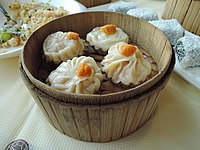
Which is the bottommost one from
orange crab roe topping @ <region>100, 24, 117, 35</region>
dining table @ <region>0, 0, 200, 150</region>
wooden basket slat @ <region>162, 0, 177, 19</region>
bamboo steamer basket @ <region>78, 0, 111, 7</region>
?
dining table @ <region>0, 0, 200, 150</region>

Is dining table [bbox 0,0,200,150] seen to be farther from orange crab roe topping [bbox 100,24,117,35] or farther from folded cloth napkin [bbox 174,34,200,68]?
orange crab roe topping [bbox 100,24,117,35]

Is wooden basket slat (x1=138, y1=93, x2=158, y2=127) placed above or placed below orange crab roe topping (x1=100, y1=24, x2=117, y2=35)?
below

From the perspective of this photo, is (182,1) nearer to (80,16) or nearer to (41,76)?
(80,16)

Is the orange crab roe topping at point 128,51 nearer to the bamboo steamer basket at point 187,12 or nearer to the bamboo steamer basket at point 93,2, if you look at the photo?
the bamboo steamer basket at point 187,12

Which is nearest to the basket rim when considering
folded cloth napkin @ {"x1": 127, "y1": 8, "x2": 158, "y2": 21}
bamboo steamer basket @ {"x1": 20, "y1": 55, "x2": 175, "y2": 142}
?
bamboo steamer basket @ {"x1": 20, "y1": 55, "x2": 175, "y2": 142}

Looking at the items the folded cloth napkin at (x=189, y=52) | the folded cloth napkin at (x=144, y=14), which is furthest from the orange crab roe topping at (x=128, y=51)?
the folded cloth napkin at (x=144, y=14)

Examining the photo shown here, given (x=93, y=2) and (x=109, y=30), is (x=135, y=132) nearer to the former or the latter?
(x=109, y=30)

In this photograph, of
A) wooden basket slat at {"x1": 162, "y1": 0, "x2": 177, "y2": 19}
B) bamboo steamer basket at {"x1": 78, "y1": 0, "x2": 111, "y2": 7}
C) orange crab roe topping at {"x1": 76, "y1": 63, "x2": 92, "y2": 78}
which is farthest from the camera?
bamboo steamer basket at {"x1": 78, "y1": 0, "x2": 111, "y2": 7}

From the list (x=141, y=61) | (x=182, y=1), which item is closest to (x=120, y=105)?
(x=141, y=61)
